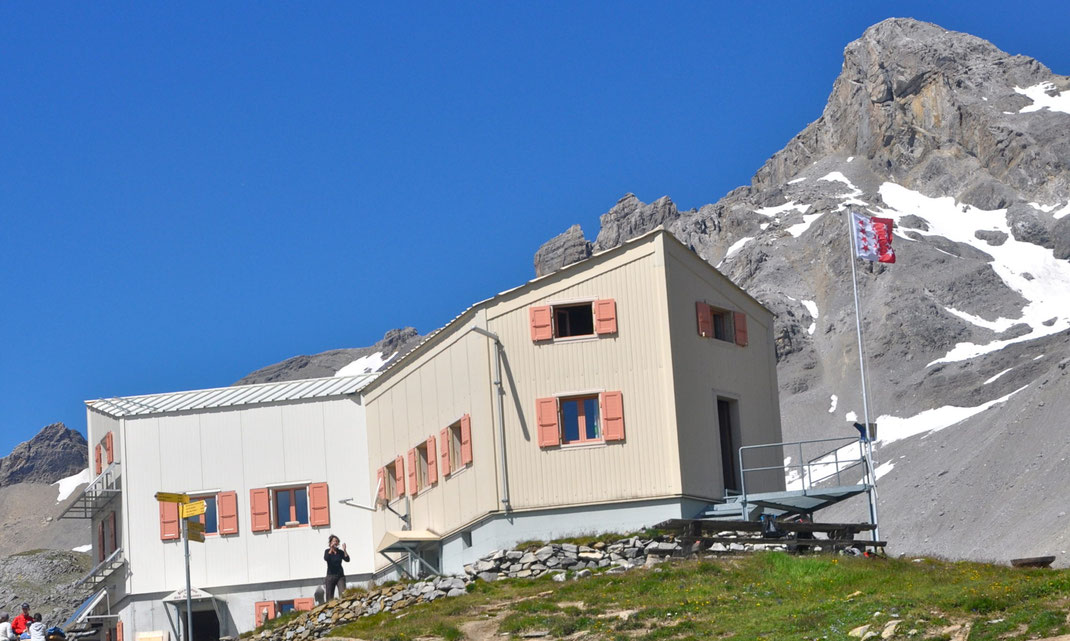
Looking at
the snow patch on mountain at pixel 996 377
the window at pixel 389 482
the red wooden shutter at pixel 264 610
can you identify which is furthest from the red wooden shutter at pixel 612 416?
the snow patch on mountain at pixel 996 377

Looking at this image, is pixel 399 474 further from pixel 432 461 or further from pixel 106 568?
pixel 106 568

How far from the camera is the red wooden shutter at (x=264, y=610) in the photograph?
4228 centimetres

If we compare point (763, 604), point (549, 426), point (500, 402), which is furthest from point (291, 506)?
point (763, 604)

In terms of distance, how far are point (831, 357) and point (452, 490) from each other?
142303 mm

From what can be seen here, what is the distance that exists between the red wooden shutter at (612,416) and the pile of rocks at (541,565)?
2839 mm

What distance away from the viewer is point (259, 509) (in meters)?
43.2

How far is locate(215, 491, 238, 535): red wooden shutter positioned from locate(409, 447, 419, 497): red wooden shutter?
716 cm

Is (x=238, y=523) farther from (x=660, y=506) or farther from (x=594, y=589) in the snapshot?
(x=594, y=589)

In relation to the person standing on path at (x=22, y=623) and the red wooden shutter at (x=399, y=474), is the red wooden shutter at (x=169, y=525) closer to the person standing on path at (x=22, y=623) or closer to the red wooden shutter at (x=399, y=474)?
the red wooden shutter at (x=399, y=474)

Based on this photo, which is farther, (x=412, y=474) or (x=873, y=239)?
(x=412, y=474)

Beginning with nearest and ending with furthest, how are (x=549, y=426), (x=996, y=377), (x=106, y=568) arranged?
(x=549, y=426) → (x=106, y=568) → (x=996, y=377)

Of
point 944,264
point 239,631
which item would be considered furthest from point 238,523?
point 944,264

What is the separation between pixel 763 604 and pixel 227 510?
81.7ft

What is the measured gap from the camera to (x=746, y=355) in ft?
122
